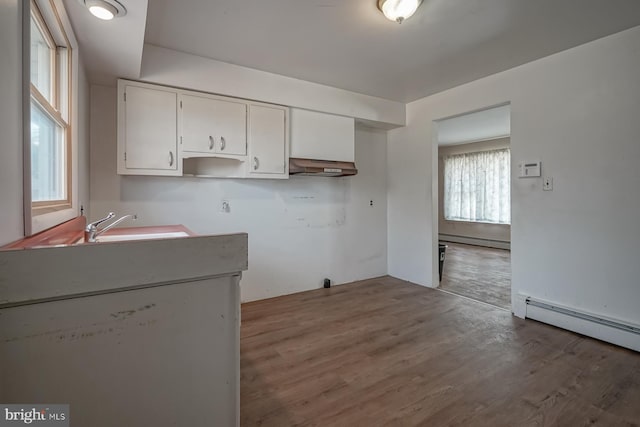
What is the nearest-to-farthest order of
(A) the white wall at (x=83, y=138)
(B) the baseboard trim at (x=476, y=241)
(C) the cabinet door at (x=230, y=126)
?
(A) the white wall at (x=83, y=138) → (C) the cabinet door at (x=230, y=126) → (B) the baseboard trim at (x=476, y=241)

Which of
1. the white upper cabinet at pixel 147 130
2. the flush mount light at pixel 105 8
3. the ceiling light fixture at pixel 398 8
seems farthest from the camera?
the white upper cabinet at pixel 147 130

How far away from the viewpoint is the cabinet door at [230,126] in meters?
3.02

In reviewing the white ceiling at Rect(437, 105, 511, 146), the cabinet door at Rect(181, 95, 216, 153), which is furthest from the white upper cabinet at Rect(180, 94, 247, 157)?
the white ceiling at Rect(437, 105, 511, 146)

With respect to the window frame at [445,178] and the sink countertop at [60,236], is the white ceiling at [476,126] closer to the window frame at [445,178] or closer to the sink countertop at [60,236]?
the window frame at [445,178]

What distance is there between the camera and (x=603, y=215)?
100 inches

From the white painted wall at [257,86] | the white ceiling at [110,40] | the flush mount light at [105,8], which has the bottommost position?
the flush mount light at [105,8]

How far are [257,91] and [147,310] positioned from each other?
2738mm

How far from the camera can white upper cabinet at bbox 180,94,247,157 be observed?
2.86m

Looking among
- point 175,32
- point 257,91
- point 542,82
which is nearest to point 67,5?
point 175,32

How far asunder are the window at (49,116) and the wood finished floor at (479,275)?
409cm

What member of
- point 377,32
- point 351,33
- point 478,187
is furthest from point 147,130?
point 478,187

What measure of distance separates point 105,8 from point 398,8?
1.79 meters

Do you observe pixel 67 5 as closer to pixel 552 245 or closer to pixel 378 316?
pixel 378 316

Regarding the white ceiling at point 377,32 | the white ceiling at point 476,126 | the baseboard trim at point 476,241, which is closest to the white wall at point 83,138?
the white ceiling at point 377,32
